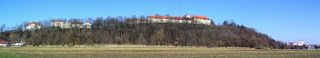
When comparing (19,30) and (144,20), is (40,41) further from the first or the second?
(144,20)

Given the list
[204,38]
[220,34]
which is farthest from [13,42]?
[220,34]

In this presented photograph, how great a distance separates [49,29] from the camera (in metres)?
143

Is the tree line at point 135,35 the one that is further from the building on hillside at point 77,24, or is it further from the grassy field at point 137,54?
the grassy field at point 137,54

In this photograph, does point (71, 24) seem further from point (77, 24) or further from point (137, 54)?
point (137, 54)

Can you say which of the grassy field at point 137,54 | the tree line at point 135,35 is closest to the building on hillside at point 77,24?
the tree line at point 135,35

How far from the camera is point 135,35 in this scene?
152875mm

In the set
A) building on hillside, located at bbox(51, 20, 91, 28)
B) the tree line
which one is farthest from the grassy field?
building on hillside, located at bbox(51, 20, 91, 28)

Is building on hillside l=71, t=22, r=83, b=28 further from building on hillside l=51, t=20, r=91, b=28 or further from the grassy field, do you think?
the grassy field

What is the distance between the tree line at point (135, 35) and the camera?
120m

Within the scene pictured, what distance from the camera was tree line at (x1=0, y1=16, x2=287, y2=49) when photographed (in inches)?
4739

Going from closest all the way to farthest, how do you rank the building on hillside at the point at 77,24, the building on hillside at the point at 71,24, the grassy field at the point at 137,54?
the grassy field at the point at 137,54
the building on hillside at the point at 77,24
the building on hillside at the point at 71,24

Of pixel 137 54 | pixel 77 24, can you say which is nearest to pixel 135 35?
pixel 77 24

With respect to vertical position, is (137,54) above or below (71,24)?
below

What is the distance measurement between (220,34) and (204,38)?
520 inches
